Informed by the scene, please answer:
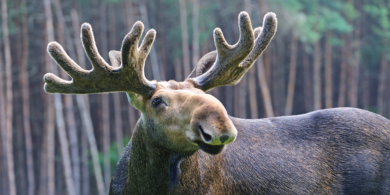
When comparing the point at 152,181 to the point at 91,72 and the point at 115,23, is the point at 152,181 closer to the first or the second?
the point at 91,72

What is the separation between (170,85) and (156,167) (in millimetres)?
657

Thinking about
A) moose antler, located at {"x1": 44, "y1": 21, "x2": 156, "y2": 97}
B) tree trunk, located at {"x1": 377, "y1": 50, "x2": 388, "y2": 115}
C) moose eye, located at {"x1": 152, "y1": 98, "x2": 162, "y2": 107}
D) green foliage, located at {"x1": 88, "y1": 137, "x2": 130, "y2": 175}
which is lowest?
green foliage, located at {"x1": 88, "y1": 137, "x2": 130, "y2": 175}

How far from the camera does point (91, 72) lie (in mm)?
3203

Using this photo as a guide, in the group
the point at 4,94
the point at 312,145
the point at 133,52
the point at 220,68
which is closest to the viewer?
the point at 133,52

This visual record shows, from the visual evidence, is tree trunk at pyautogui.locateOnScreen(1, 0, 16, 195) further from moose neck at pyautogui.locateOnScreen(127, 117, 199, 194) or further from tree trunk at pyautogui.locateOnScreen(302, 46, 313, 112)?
tree trunk at pyautogui.locateOnScreen(302, 46, 313, 112)

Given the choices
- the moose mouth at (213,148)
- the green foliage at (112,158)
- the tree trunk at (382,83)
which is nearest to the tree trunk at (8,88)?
the green foliage at (112,158)

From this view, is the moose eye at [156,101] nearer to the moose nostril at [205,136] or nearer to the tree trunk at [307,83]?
the moose nostril at [205,136]

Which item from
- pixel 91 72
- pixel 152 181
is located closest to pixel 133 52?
pixel 91 72

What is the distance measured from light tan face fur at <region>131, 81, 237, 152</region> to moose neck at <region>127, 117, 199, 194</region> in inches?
4.1

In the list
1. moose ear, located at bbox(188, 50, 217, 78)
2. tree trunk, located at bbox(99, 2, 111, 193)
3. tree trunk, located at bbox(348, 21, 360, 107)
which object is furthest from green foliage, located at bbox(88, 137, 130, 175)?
moose ear, located at bbox(188, 50, 217, 78)

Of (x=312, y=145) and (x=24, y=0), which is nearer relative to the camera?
(x=312, y=145)

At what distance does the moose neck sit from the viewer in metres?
3.14

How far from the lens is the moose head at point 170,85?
264cm

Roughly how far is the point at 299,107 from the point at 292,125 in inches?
833
